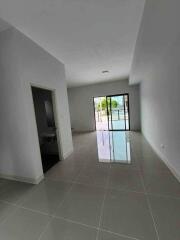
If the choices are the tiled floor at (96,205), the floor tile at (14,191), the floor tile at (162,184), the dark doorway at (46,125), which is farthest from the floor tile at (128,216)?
the dark doorway at (46,125)

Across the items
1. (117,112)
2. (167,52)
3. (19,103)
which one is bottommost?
(117,112)

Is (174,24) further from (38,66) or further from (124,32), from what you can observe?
(38,66)

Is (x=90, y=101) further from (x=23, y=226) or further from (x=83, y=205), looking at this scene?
(x=23, y=226)

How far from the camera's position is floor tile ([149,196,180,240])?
4.07 ft

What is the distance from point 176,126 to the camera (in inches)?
81.1

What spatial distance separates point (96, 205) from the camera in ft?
5.56

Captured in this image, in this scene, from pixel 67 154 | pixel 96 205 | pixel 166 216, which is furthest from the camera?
pixel 67 154

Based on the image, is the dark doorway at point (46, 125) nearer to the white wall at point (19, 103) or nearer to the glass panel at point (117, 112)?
the white wall at point (19, 103)

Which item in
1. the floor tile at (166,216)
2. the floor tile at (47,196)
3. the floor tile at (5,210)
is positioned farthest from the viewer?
the floor tile at (47,196)

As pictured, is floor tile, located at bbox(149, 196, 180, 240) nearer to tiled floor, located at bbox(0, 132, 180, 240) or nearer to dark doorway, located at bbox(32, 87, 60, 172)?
tiled floor, located at bbox(0, 132, 180, 240)

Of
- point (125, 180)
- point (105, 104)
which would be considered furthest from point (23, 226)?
point (105, 104)

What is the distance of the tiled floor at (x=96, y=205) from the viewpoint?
1.33 m

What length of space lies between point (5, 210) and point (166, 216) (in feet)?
7.35

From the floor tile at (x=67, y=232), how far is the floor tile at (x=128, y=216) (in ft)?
0.62
